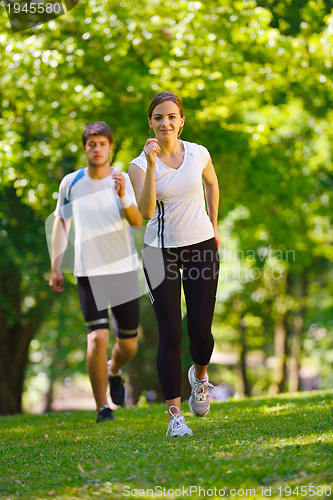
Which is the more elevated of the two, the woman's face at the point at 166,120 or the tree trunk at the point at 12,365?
the woman's face at the point at 166,120

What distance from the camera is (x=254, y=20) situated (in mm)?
9648

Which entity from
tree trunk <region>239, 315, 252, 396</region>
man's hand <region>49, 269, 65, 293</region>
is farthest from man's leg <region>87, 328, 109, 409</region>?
tree trunk <region>239, 315, 252, 396</region>

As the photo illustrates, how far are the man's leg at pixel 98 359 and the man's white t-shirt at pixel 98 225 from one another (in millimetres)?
588

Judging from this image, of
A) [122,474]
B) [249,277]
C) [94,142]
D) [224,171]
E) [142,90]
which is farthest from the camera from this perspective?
[249,277]

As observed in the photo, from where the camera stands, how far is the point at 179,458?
12.9 feet

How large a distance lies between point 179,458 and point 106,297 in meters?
2.71

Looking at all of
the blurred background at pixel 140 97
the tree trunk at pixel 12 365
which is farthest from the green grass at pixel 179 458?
the tree trunk at pixel 12 365

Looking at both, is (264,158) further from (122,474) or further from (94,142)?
(122,474)

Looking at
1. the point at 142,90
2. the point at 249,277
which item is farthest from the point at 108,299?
the point at 249,277

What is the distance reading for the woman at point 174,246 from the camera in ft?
16.4

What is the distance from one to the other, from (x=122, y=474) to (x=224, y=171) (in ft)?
33.5

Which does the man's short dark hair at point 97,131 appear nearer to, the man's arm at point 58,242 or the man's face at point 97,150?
the man's face at point 97,150

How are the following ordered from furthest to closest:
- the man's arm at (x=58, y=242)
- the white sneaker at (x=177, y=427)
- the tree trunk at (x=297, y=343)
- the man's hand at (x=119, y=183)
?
1. the tree trunk at (x=297, y=343)
2. the man's arm at (x=58, y=242)
3. the man's hand at (x=119, y=183)
4. the white sneaker at (x=177, y=427)

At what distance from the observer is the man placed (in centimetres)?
637
